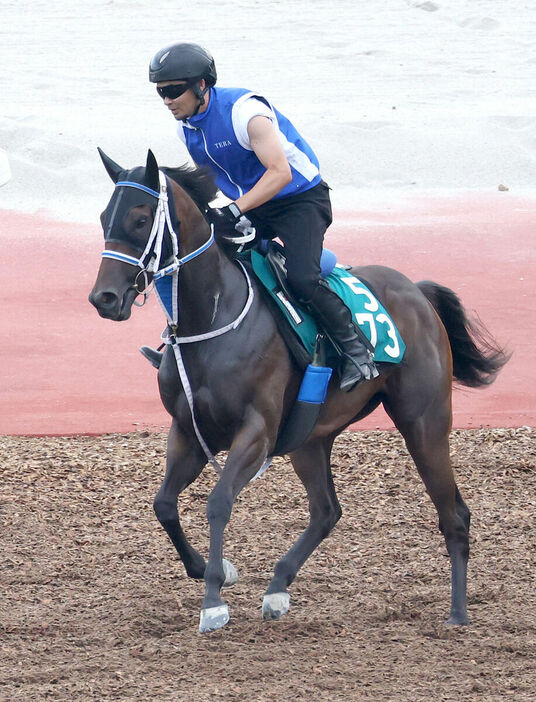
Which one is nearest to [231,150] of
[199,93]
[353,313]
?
[199,93]

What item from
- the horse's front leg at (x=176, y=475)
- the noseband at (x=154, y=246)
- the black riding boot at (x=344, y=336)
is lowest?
the horse's front leg at (x=176, y=475)

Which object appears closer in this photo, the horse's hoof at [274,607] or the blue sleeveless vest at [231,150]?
the blue sleeveless vest at [231,150]

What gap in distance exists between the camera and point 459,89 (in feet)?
69.1

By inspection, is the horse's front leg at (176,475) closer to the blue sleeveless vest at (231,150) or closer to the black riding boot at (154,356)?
the black riding boot at (154,356)

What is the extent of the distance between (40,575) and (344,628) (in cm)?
168

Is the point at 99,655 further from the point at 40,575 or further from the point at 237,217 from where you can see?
the point at 237,217

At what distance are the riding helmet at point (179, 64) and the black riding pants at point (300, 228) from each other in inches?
28.5

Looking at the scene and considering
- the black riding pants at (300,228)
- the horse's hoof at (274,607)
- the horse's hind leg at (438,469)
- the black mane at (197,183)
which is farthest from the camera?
the horse's hind leg at (438,469)

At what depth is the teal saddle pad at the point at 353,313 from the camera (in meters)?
5.11

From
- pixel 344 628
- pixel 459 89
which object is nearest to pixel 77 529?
pixel 344 628

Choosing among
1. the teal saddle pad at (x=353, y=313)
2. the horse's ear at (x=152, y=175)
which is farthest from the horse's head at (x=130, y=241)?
the teal saddle pad at (x=353, y=313)

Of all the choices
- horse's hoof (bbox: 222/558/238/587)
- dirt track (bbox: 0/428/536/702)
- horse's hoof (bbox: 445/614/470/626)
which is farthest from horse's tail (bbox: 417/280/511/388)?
horse's hoof (bbox: 222/558/238/587)

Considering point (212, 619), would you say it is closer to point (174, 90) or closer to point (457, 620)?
point (457, 620)

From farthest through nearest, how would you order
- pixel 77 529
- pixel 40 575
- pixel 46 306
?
pixel 46 306 → pixel 77 529 → pixel 40 575
